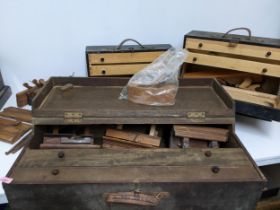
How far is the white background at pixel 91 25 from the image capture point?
1153 mm

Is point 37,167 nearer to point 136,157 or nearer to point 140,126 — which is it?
point 136,157

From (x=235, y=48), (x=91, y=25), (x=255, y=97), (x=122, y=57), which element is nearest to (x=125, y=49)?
(x=122, y=57)

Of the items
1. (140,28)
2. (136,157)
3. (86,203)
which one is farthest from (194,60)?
(86,203)

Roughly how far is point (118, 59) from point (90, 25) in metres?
0.26

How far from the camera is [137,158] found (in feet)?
2.17

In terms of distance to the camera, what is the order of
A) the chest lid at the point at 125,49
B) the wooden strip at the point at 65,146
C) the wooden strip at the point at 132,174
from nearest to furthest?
the wooden strip at the point at 132,174 → the wooden strip at the point at 65,146 → the chest lid at the point at 125,49

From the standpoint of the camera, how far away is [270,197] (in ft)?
4.23

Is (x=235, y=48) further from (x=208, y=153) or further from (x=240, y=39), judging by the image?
(x=208, y=153)

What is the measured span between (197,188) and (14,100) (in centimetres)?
101

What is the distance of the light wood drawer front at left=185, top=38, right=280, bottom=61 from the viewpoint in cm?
98

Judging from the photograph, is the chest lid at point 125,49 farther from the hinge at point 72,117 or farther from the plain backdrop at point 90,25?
the hinge at point 72,117

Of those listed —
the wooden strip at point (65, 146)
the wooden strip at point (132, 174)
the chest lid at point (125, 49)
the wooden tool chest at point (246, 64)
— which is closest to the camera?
the wooden strip at point (132, 174)

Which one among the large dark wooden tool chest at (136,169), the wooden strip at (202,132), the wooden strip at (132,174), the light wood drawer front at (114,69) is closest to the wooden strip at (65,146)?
the large dark wooden tool chest at (136,169)

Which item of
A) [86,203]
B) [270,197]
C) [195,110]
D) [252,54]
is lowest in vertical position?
[270,197]
